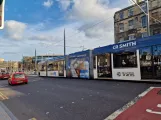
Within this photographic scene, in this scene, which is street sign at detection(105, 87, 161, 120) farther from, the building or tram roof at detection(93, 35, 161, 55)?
the building

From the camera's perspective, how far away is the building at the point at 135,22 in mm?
39859

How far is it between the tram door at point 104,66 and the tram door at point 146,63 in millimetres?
4004

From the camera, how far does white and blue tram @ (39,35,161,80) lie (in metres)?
15.0

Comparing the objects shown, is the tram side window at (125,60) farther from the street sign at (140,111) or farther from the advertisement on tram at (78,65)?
the street sign at (140,111)

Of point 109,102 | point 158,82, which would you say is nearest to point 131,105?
point 109,102

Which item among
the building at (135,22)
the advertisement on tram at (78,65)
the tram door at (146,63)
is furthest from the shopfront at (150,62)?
the building at (135,22)

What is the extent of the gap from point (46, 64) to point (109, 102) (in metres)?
29.0

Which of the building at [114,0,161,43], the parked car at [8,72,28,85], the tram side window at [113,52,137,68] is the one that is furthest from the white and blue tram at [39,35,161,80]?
the building at [114,0,161,43]

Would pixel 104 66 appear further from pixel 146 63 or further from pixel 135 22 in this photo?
pixel 135 22

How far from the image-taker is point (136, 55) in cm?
1644

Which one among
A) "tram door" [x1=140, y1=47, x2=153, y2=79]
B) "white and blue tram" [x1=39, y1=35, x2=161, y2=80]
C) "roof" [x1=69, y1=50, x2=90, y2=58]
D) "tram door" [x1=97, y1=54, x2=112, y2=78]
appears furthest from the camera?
"roof" [x1=69, y1=50, x2=90, y2=58]

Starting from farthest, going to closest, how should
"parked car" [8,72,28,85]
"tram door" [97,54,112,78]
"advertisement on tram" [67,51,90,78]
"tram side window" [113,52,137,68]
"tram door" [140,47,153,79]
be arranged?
"parked car" [8,72,28,85], "advertisement on tram" [67,51,90,78], "tram door" [97,54,112,78], "tram side window" [113,52,137,68], "tram door" [140,47,153,79]

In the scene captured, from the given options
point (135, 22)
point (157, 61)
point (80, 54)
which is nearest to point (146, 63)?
point (157, 61)

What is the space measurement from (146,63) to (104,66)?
535 cm
